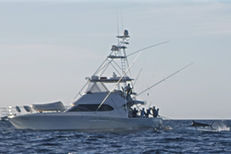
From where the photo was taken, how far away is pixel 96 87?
5784 centimetres

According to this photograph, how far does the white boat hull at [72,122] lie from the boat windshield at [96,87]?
296 cm

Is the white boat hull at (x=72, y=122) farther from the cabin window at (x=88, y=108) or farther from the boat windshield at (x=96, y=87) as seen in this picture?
the boat windshield at (x=96, y=87)

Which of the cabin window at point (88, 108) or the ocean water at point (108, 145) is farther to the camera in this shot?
the cabin window at point (88, 108)

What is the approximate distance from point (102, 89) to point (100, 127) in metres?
3.81

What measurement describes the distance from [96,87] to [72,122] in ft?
15.0

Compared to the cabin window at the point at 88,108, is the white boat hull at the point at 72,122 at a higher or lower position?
lower

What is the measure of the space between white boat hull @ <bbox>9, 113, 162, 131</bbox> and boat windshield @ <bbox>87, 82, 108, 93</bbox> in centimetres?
296

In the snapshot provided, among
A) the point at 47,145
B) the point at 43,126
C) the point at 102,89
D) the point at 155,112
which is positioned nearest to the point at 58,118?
the point at 43,126

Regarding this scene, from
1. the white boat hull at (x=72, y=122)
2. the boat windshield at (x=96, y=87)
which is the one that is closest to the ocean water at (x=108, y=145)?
the white boat hull at (x=72, y=122)

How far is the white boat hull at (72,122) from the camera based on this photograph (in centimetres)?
5494

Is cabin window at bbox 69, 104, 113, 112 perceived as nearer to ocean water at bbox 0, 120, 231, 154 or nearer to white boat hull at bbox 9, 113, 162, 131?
white boat hull at bbox 9, 113, 162, 131

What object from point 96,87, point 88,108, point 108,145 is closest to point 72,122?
point 88,108

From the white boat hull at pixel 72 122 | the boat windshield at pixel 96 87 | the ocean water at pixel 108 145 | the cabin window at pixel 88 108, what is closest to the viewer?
the ocean water at pixel 108 145

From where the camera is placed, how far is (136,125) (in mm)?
57469
